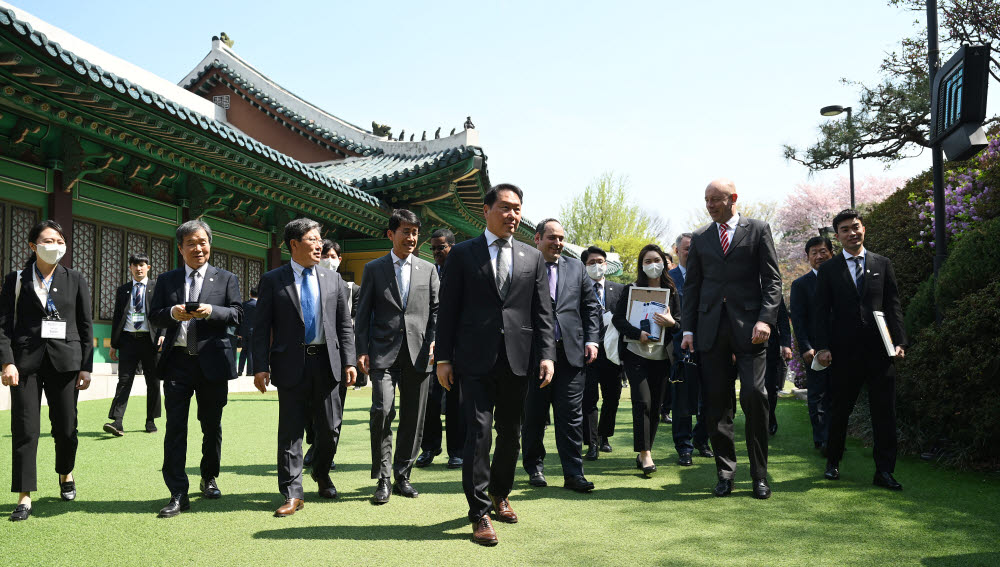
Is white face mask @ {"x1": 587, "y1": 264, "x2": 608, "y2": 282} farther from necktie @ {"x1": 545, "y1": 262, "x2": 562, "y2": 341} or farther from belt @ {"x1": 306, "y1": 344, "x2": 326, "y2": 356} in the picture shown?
belt @ {"x1": 306, "y1": 344, "x2": 326, "y2": 356}

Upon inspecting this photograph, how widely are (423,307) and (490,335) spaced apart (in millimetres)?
1387

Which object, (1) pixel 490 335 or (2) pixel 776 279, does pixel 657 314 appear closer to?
(2) pixel 776 279

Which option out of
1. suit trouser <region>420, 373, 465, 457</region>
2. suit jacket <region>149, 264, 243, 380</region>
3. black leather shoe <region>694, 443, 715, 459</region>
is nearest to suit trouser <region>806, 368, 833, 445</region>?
black leather shoe <region>694, 443, 715, 459</region>

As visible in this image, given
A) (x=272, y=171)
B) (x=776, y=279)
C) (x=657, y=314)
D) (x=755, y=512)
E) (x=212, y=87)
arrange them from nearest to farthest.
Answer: (x=755, y=512) → (x=776, y=279) → (x=657, y=314) → (x=272, y=171) → (x=212, y=87)

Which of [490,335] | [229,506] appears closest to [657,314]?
[490,335]

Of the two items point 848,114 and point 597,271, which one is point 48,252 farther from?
point 848,114

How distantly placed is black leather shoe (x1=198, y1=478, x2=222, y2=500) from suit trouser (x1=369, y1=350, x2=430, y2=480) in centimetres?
109

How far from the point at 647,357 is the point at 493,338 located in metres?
2.41

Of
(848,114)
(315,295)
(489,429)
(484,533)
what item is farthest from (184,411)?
(848,114)

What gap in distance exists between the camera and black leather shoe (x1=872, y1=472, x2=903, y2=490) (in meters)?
5.07

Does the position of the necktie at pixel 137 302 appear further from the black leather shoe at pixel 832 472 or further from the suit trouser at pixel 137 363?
the black leather shoe at pixel 832 472

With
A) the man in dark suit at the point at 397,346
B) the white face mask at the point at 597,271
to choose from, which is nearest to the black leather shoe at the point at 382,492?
the man in dark suit at the point at 397,346

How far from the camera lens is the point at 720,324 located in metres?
5.14

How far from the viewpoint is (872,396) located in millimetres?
5367
